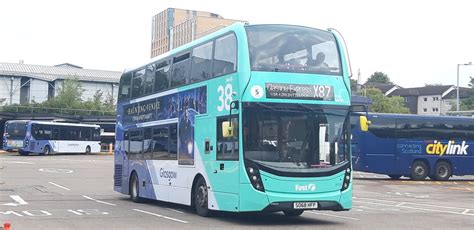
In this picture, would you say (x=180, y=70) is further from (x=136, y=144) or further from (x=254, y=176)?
(x=254, y=176)

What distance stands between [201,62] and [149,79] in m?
4.02

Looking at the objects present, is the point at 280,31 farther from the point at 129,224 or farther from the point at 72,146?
the point at 72,146

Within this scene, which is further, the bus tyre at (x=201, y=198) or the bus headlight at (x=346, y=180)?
the bus tyre at (x=201, y=198)

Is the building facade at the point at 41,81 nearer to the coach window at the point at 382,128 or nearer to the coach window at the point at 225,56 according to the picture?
the coach window at the point at 382,128

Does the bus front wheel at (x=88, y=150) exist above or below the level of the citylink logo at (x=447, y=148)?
below

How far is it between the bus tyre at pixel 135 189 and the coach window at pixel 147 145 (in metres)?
1.15

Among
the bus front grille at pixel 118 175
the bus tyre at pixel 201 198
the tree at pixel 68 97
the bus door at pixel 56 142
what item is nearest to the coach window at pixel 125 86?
the bus front grille at pixel 118 175

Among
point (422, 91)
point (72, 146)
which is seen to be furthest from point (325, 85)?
point (422, 91)

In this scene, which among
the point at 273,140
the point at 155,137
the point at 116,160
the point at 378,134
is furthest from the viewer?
the point at 378,134

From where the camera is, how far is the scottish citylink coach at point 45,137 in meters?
56.7

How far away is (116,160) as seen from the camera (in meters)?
22.6

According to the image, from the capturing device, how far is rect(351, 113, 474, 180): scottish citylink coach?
34.2 m

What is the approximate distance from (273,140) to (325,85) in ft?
5.57

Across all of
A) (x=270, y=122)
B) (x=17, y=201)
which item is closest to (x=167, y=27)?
(x=17, y=201)
